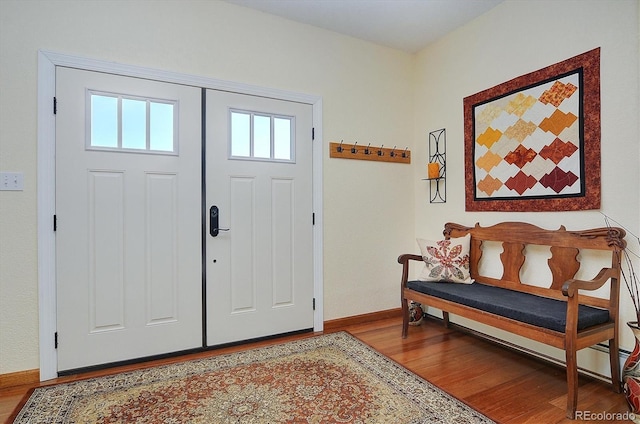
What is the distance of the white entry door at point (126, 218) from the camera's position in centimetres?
221

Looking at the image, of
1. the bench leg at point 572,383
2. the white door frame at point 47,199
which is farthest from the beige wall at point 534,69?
the white door frame at point 47,199

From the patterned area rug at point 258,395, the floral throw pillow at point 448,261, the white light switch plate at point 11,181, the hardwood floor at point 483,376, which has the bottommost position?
the hardwood floor at point 483,376

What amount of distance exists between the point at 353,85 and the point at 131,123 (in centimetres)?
196

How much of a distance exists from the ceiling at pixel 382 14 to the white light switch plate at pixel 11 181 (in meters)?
1.98

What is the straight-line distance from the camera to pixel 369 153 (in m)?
3.26

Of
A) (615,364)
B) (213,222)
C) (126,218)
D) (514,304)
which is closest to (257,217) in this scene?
(213,222)

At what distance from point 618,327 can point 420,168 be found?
2.05 metres

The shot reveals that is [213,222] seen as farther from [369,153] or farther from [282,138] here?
[369,153]

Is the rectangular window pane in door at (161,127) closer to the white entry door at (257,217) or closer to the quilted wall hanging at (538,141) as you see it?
the white entry door at (257,217)

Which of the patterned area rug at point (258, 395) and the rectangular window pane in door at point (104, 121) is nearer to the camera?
the patterned area rug at point (258, 395)

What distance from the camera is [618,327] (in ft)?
6.46

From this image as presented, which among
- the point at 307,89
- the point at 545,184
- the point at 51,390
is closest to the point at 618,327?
the point at 545,184

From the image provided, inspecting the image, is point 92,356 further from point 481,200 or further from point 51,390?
point 481,200

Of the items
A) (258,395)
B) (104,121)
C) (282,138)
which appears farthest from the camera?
(282,138)
